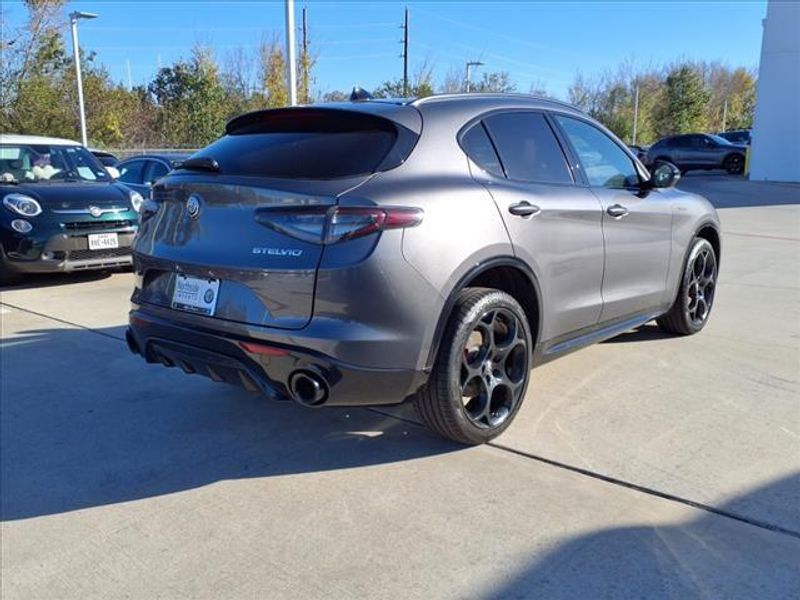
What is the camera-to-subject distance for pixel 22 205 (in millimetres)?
7754

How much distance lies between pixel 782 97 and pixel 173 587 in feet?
90.0

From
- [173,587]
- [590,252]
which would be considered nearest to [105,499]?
[173,587]

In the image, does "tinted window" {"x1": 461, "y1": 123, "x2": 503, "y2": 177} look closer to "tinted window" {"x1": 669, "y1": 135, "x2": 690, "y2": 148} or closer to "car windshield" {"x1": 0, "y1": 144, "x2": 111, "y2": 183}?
"car windshield" {"x1": 0, "y1": 144, "x2": 111, "y2": 183}

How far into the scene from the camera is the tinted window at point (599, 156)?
4.33 m

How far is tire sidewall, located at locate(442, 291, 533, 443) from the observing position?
10.7ft

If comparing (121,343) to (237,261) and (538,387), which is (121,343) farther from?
(538,387)

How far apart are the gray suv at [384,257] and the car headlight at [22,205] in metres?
4.73

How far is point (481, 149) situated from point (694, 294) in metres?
2.80

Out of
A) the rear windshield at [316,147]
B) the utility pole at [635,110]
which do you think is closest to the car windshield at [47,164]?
the rear windshield at [316,147]

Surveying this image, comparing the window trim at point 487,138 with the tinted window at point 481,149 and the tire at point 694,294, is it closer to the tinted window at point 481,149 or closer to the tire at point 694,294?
the tinted window at point 481,149

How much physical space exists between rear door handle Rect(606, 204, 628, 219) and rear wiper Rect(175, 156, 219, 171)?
7.46 feet

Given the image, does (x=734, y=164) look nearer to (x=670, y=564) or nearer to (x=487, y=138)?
(x=487, y=138)

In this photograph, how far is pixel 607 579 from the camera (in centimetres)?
250

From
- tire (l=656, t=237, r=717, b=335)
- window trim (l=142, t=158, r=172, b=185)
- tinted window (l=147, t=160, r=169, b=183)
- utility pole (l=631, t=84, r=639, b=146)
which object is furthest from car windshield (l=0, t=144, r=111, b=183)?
utility pole (l=631, t=84, r=639, b=146)
